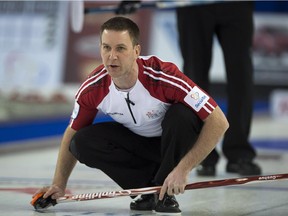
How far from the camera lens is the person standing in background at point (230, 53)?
449 cm

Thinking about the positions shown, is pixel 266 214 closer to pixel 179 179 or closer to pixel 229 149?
pixel 179 179

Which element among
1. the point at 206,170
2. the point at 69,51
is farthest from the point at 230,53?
the point at 69,51

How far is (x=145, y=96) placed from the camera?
3.13 meters

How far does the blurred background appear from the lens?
8594mm

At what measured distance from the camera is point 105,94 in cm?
316

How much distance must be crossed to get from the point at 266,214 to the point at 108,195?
23.5 inches

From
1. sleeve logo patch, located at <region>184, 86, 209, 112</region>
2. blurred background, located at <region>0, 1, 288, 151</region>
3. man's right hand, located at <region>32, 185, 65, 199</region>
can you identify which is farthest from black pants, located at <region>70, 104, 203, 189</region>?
blurred background, located at <region>0, 1, 288, 151</region>

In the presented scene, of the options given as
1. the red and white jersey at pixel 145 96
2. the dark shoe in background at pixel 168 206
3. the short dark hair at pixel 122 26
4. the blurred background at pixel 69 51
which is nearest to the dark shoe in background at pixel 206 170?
the red and white jersey at pixel 145 96

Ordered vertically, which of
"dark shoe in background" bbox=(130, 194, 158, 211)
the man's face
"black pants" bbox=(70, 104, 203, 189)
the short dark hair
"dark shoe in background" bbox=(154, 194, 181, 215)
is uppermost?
the short dark hair

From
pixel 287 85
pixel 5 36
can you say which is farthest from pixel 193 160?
pixel 287 85

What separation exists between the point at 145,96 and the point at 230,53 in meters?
1.49

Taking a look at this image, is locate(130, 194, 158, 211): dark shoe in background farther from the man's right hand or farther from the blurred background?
the blurred background

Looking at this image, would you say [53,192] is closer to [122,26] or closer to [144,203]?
[144,203]

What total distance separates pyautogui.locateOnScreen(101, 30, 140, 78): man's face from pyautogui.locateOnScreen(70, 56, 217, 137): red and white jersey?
11 cm
